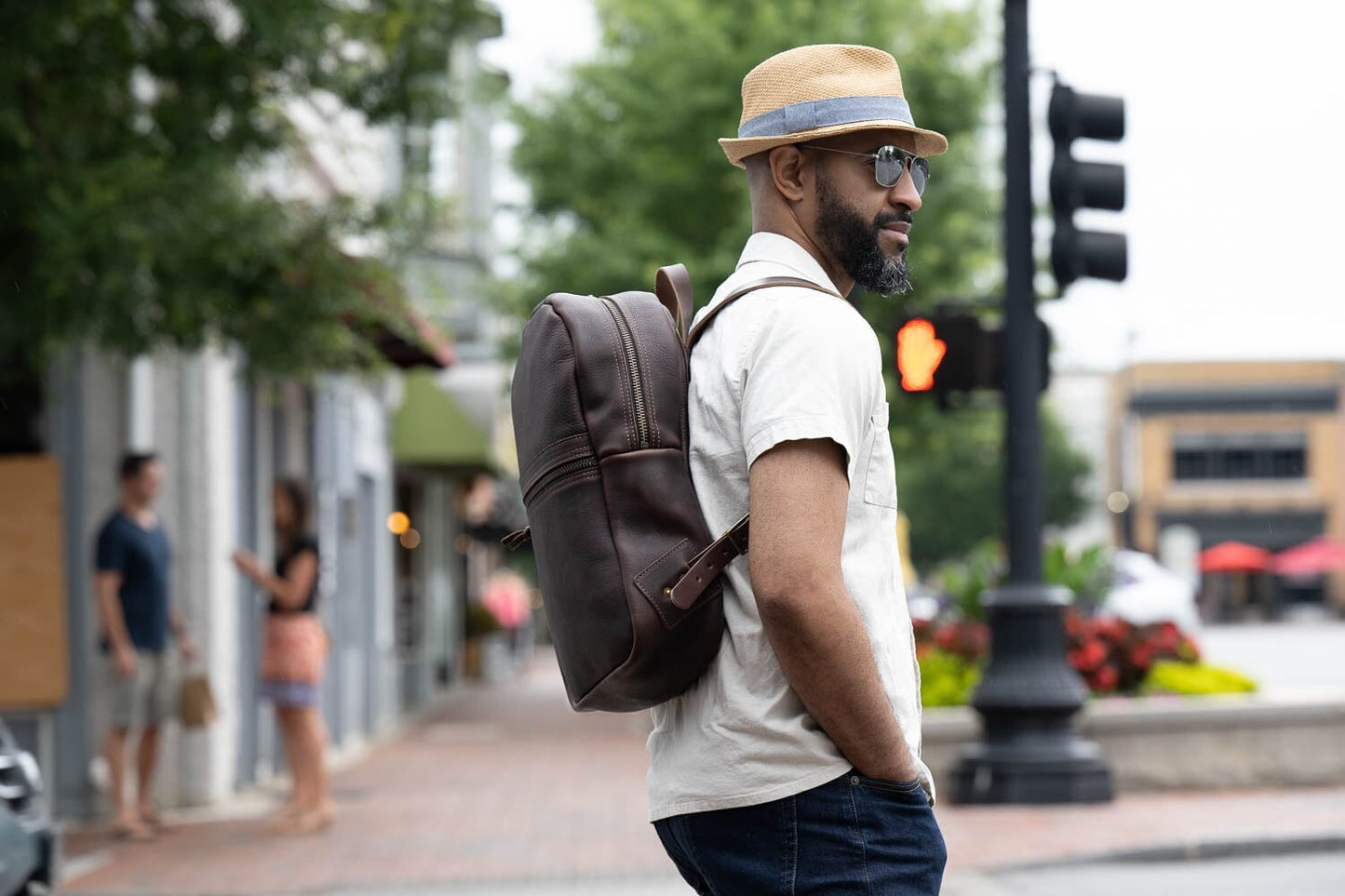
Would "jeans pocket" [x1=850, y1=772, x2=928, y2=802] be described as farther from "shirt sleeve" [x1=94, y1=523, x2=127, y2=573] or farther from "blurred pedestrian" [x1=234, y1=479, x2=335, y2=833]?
"shirt sleeve" [x1=94, y1=523, x2=127, y2=573]

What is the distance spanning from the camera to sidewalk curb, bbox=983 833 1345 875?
27.6ft

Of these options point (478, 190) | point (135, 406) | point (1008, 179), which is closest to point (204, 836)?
point (135, 406)

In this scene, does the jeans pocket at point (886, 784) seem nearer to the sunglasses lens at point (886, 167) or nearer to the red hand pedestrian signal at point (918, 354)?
the sunglasses lens at point (886, 167)

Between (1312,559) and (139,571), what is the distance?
2069 inches

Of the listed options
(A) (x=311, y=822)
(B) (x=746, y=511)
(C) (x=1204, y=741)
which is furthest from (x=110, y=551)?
(B) (x=746, y=511)

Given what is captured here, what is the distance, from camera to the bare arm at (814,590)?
7.40ft

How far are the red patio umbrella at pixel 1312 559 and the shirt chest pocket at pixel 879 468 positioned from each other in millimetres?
57622

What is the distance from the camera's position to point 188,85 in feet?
30.0

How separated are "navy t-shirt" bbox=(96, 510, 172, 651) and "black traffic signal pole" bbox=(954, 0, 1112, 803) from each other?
4.31m

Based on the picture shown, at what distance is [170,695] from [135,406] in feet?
6.26

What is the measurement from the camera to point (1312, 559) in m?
57.8

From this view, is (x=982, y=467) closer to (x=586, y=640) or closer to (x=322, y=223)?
(x=322, y=223)

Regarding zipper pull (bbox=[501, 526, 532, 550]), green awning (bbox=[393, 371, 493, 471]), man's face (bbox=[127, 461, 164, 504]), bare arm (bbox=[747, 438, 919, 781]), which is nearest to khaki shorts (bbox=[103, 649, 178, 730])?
man's face (bbox=[127, 461, 164, 504])

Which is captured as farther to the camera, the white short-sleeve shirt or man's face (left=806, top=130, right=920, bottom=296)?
man's face (left=806, top=130, right=920, bottom=296)
